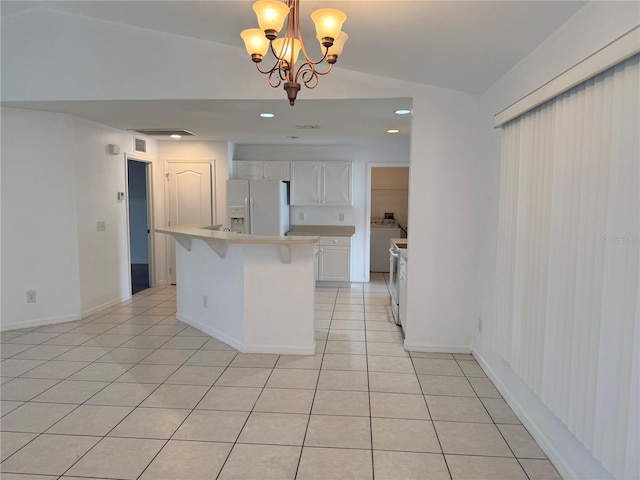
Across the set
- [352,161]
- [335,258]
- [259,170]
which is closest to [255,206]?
[259,170]

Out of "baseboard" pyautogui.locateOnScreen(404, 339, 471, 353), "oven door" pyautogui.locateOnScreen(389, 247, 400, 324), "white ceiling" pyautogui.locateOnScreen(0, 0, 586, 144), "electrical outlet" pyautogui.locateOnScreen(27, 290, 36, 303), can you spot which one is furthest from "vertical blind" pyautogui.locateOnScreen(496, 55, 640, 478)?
"electrical outlet" pyautogui.locateOnScreen(27, 290, 36, 303)

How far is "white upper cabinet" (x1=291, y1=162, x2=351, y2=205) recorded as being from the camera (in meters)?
6.41

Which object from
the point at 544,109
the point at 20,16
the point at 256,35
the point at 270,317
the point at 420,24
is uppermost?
the point at 20,16

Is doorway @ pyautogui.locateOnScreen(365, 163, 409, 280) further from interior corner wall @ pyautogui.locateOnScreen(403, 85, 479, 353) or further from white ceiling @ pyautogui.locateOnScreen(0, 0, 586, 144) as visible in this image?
interior corner wall @ pyautogui.locateOnScreen(403, 85, 479, 353)

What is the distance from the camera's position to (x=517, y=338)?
2.49 metres

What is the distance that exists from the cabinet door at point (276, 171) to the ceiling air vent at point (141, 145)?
5.78ft

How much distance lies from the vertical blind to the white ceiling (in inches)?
18.8

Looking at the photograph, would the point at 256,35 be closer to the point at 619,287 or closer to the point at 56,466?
the point at 619,287

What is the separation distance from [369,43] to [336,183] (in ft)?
11.9

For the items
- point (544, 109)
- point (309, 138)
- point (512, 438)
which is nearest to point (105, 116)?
point (309, 138)

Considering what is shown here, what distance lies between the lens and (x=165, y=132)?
5.32m

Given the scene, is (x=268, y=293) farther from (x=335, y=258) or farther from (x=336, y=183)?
(x=336, y=183)

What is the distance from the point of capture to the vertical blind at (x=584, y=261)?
4.91ft

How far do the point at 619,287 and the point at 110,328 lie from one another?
4380 millimetres
